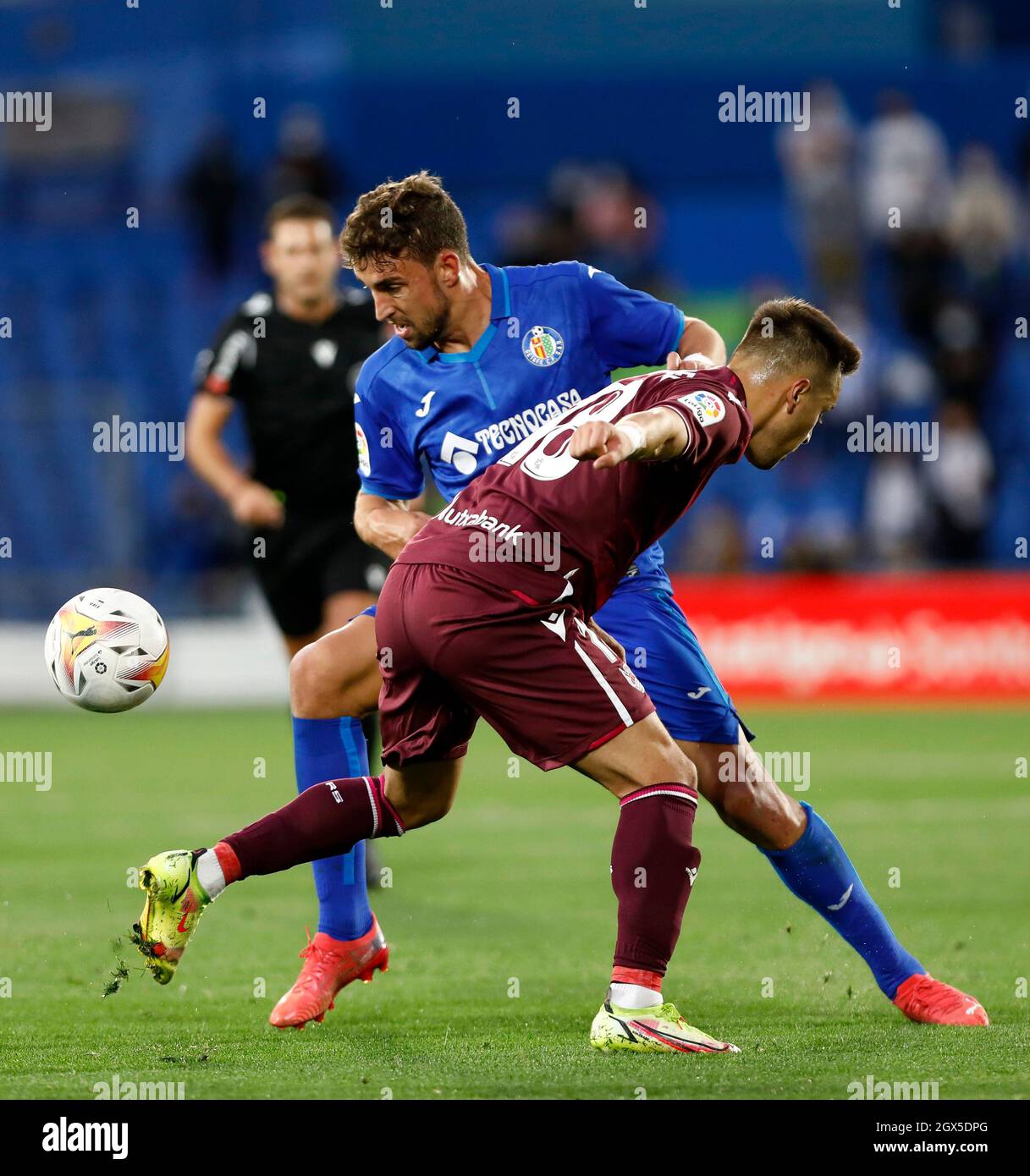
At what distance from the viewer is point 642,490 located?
4414mm

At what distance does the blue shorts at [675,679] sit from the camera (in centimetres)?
506

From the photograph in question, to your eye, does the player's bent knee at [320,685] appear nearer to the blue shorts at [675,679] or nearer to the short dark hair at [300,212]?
the blue shorts at [675,679]

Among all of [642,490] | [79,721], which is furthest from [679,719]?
[79,721]

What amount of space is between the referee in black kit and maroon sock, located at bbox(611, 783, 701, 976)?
3.06m

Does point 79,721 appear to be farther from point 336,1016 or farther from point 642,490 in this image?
point 642,490

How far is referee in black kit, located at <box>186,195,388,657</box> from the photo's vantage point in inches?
292

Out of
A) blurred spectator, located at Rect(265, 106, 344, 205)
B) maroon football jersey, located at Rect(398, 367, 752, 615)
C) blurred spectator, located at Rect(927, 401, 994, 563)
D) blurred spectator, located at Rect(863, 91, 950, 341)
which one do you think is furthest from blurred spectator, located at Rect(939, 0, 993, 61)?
maroon football jersey, located at Rect(398, 367, 752, 615)

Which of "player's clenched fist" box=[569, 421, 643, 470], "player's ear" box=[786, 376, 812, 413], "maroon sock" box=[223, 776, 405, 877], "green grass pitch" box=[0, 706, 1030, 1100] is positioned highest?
"player's ear" box=[786, 376, 812, 413]

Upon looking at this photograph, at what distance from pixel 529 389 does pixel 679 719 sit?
100 centimetres

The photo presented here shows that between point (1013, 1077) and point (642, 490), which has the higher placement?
point (642, 490)

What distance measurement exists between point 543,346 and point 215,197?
609 inches

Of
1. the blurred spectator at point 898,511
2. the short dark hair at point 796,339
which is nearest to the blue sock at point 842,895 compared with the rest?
the short dark hair at point 796,339
